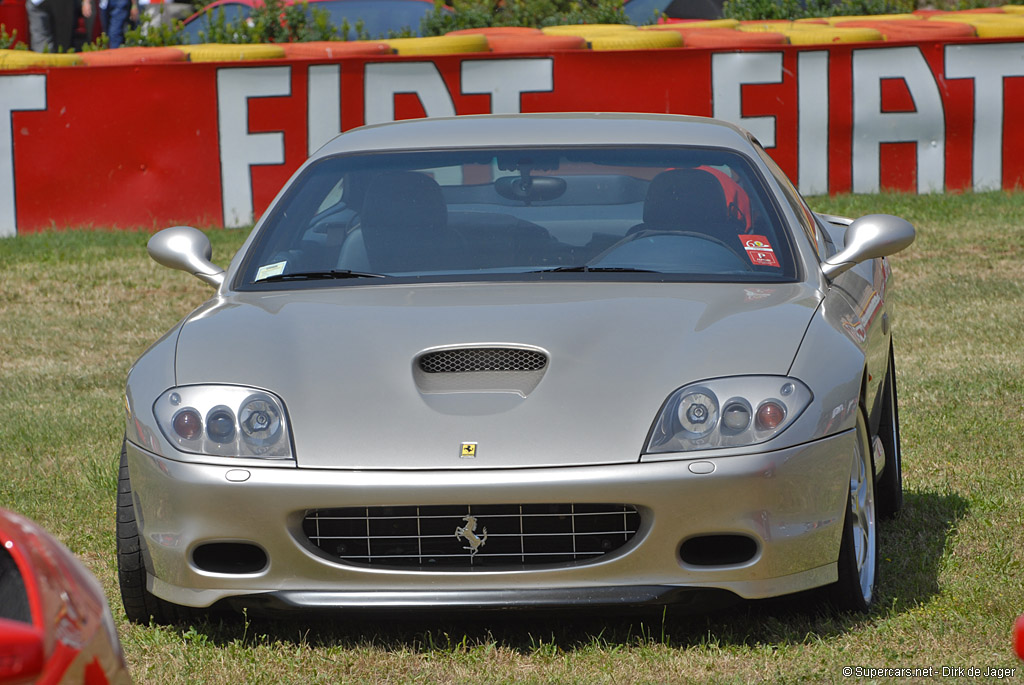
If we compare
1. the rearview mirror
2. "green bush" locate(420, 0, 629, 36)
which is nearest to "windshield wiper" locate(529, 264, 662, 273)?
the rearview mirror

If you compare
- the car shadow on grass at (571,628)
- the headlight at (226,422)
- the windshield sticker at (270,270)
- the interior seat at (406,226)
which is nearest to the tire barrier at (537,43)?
the interior seat at (406,226)

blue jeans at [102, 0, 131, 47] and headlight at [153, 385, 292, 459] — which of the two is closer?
headlight at [153, 385, 292, 459]

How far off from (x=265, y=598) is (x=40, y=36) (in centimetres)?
1484

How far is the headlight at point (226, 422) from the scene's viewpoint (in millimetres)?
3416

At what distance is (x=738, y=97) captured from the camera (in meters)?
11.7

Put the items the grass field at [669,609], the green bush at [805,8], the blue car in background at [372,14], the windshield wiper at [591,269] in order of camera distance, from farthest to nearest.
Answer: the blue car in background at [372,14]
the green bush at [805,8]
the windshield wiper at [591,269]
the grass field at [669,609]

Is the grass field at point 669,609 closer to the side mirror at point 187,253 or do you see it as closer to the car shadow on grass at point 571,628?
the car shadow on grass at point 571,628

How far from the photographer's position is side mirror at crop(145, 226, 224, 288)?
447 cm

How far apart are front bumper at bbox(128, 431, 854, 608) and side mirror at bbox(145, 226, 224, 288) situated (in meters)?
1.09

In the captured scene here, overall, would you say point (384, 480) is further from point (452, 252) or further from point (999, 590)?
point (999, 590)

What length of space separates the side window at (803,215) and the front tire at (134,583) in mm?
2163

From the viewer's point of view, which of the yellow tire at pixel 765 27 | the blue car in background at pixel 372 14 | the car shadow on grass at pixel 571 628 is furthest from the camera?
the blue car in background at pixel 372 14

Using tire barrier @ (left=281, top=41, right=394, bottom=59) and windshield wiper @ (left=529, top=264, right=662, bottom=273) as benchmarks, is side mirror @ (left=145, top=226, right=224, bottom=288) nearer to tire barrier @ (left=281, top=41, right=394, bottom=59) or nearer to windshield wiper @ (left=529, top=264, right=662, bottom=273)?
windshield wiper @ (left=529, top=264, right=662, bottom=273)

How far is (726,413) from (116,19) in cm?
1572
